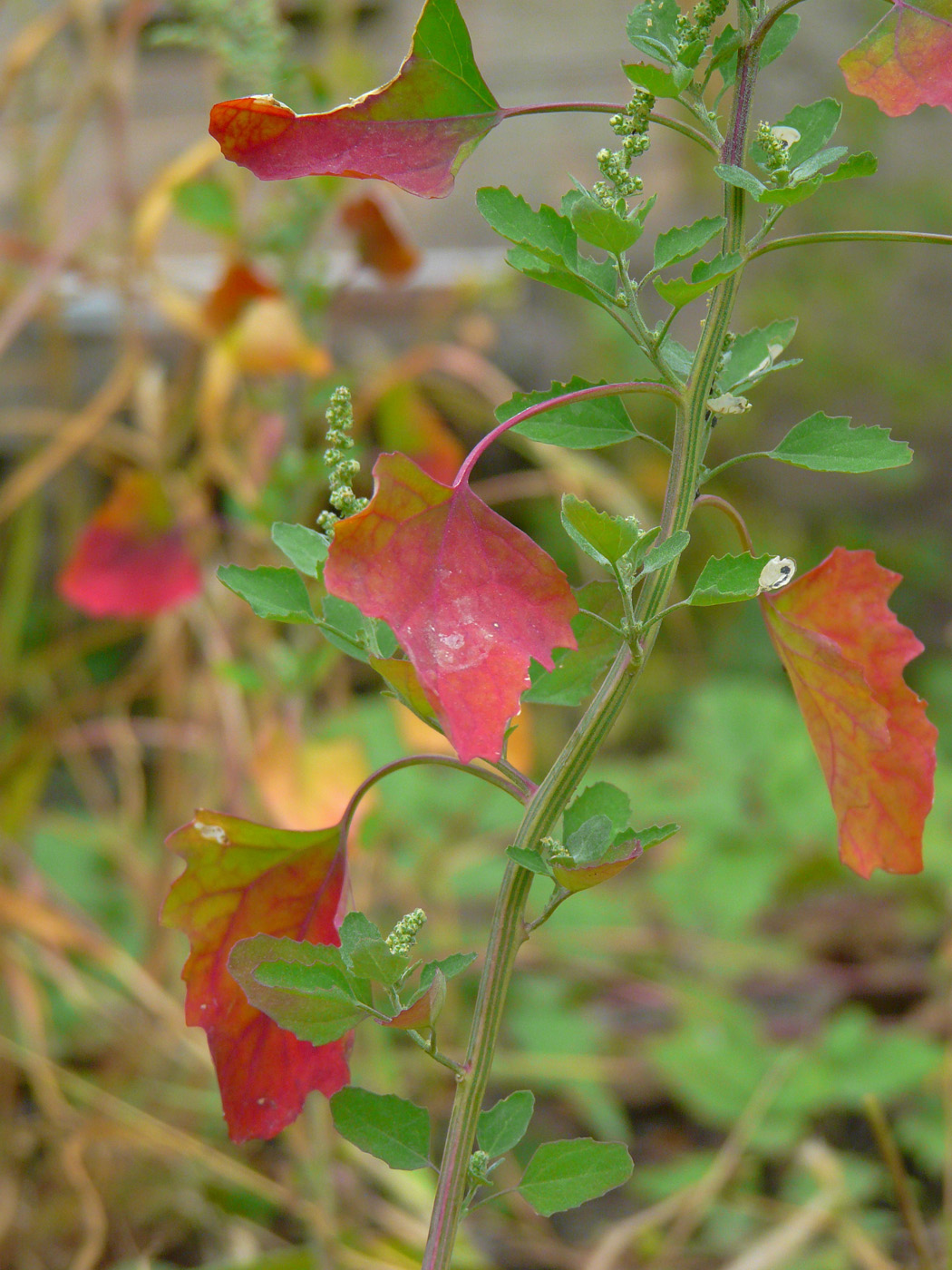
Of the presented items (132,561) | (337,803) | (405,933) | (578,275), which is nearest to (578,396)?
(578,275)

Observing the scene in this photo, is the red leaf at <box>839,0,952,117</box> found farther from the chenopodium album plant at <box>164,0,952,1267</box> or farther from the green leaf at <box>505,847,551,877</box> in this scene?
the green leaf at <box>505,847,551,877</box>

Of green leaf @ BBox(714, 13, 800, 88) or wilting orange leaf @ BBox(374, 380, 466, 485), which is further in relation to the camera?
wilting orange leaf @ BBox(374, 380, 466, 485)

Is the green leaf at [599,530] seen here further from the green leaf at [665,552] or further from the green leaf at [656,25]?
the green leaf at [656,25]

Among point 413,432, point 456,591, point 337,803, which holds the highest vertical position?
point 456,591

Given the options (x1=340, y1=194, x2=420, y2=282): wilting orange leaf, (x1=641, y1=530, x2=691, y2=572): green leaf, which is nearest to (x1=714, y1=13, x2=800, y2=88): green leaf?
(x1=641, y1=530, x2=691, y2=572): green leaf

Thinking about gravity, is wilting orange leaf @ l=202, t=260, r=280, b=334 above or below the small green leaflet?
below

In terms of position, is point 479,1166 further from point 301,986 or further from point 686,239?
point 686,239

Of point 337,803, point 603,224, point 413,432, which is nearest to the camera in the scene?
point 603,224

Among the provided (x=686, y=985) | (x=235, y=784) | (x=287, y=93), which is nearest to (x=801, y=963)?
(x=686, y=985)
